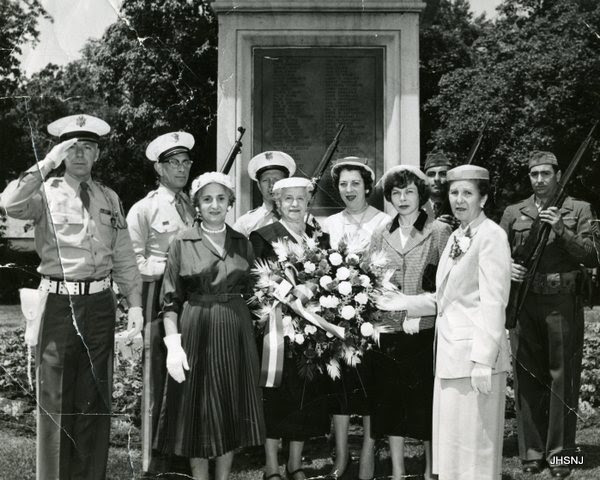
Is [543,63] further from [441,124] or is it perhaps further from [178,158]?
[178,158]

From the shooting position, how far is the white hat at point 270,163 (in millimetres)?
5785

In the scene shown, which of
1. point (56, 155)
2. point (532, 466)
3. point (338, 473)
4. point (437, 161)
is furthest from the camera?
point (437, 161)

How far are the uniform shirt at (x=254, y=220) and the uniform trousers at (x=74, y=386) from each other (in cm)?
135

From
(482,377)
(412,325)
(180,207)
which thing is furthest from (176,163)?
(482,377)

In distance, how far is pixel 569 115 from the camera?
12523mm

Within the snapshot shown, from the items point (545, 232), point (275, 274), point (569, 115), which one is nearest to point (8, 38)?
point (275, 274)

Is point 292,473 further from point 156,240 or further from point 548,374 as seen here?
point 548,374

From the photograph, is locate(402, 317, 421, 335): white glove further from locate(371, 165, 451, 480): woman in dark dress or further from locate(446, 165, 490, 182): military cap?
locate(446, 165, 490, 182): military cap

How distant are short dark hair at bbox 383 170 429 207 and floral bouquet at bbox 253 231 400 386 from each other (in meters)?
0.52

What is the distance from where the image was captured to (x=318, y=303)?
15.5 feet

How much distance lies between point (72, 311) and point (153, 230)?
1047 millimetres

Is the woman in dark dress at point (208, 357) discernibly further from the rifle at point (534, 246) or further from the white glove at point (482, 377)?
the rifle at point (534, 246)

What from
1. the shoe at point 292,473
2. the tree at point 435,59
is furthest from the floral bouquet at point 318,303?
the tree at point 435,59

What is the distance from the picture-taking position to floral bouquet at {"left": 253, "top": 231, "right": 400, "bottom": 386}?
15.4 feet
